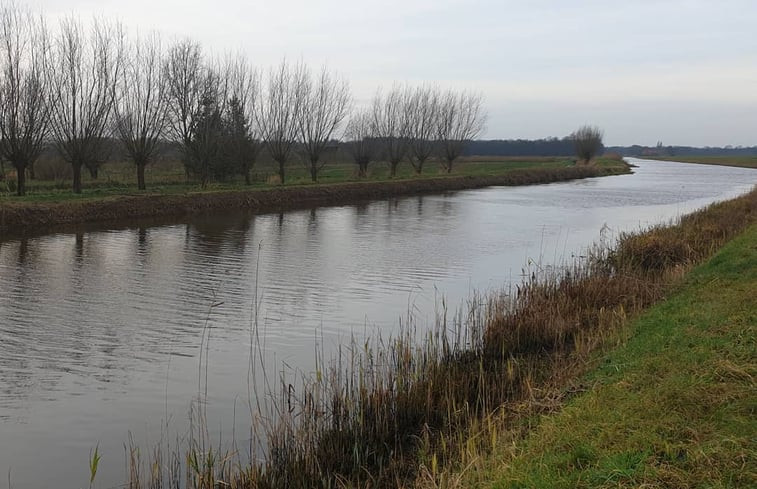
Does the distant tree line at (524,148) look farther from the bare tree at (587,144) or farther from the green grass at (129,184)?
the green grass at (129,184)

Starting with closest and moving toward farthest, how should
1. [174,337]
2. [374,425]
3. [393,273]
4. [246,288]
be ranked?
[374,425], [174,337], [246,288], [393,273]

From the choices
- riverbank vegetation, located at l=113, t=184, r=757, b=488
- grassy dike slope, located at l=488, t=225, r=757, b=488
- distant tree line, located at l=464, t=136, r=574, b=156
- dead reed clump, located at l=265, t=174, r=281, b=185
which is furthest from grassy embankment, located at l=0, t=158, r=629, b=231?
distant tree line, located at l=464, t=136, r=574, b=156

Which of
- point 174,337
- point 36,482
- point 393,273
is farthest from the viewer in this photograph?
point 393,273

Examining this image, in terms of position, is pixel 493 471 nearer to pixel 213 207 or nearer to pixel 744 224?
pixel 744 224

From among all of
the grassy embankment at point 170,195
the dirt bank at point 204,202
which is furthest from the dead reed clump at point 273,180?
the dirt bank at point 204,202

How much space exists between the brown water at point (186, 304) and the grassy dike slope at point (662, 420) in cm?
290

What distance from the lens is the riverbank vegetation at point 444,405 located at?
4625 millimetres

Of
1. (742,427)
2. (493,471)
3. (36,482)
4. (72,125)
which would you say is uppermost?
(72,125)

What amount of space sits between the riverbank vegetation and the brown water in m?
0.74

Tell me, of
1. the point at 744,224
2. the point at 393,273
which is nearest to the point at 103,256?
the point at 393,273

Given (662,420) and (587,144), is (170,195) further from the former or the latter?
(587,144)

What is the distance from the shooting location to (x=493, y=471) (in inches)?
162

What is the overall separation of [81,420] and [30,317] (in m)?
4.30

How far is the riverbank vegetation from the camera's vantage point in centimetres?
462
